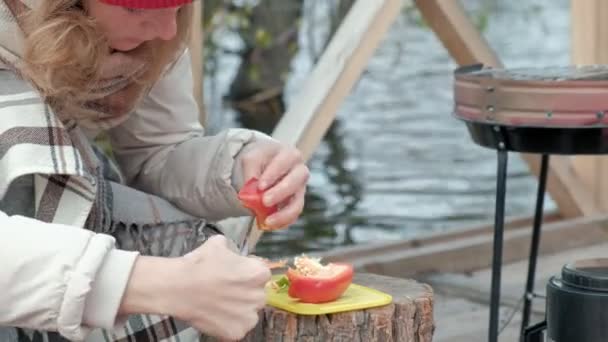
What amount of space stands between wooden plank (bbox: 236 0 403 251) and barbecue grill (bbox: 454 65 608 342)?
0.71 metres

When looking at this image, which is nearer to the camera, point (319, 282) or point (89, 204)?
point (89, 204)

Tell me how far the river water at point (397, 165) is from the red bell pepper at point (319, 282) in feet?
8.73

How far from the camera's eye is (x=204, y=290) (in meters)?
2.15

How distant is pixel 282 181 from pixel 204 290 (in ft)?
1.80

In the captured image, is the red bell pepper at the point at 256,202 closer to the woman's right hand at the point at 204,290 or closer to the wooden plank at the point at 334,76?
the woman's right hand at the point at 204,290

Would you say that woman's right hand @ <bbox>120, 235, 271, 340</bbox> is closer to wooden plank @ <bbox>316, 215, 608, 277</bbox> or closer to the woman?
the woman

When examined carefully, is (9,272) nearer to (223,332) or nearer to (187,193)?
(223,332)

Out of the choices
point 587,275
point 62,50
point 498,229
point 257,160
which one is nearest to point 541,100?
point 498,229

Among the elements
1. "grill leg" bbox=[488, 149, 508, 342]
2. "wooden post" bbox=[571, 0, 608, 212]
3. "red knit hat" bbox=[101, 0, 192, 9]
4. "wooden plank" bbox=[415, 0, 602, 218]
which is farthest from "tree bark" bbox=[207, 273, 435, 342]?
"wooden post" bbox=[571, 0, 608, 212]

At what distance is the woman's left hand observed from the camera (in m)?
2.64

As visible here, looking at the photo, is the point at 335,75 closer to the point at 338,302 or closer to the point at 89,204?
the point at 338,302

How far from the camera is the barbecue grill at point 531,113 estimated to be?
3.15m

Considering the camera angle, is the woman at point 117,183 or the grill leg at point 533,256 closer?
the woman at point 117,183

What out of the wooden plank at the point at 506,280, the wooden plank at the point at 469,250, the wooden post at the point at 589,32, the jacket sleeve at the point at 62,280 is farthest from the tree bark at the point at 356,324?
the wooden post at the point at 589,32
